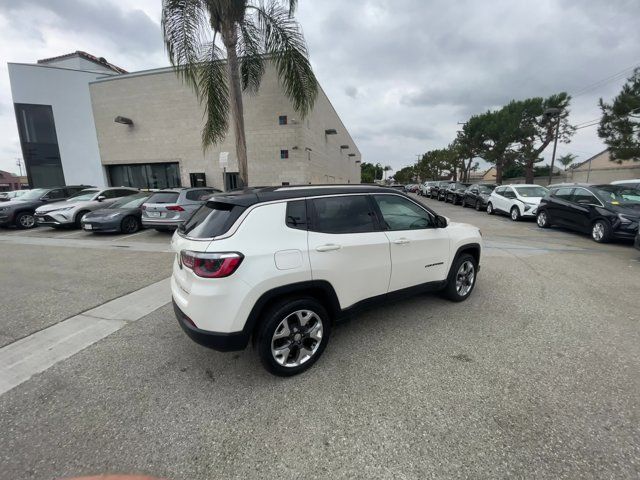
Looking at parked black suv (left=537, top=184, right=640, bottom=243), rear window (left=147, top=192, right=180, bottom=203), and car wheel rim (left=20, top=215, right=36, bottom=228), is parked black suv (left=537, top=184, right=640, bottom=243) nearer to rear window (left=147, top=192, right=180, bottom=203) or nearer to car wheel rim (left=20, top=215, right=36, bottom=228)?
rear window (left=147, top=192, right=180, bottom=203)

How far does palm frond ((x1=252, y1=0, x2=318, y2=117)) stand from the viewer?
33.5ft

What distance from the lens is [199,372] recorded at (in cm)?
265

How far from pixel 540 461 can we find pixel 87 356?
12.8 ft

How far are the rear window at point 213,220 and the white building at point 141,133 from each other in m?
15.1

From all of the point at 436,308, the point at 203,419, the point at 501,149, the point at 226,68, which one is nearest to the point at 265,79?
the point at 226,68

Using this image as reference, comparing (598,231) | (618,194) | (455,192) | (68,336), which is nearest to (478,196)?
(455,192)

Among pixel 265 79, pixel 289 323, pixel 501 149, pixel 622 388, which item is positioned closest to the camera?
pixel 622 388

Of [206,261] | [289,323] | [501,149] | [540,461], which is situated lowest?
[540,461]

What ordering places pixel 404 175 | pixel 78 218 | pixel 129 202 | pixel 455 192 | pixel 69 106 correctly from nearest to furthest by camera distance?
pixel 129 202, pixel 78 218, pixel 455 192, pixel 69 106, pixel 404 175

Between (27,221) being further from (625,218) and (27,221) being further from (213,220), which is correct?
(625,218)

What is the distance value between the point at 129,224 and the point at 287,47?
325 inches

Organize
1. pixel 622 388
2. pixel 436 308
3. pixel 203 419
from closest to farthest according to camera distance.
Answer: pixel 203 419 < pixel 622 388 < pixel 436 308

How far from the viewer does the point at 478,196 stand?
52.9 feet

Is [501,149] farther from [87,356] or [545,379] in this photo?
[87,356]
